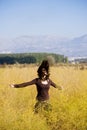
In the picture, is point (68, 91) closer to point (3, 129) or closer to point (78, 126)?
point (78, 126)

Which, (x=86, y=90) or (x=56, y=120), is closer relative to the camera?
(x=56, y=120)

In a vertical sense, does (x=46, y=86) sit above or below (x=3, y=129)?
above

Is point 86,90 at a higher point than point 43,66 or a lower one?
lower

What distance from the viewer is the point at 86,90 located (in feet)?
32.3

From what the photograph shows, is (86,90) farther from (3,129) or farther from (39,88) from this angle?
(3,129)

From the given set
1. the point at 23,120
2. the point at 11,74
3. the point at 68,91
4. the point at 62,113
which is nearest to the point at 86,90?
the point at 68,91

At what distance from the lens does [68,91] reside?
1053 centimetres

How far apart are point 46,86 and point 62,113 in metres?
0.61

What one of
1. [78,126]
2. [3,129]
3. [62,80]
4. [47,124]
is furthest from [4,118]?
[62,80]

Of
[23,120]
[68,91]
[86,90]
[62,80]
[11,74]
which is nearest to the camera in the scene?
[23,120]

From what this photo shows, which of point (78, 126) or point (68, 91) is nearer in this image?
point (78, 126)

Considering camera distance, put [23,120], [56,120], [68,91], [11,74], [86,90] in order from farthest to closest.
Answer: [11,74], [68,91], [86,90], [56,120], [23,120]

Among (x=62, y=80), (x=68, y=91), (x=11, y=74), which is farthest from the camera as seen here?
(x=11, y=74)

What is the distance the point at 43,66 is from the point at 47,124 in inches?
41.6
